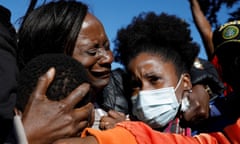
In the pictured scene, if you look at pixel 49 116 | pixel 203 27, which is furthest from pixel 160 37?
pixel 49 116

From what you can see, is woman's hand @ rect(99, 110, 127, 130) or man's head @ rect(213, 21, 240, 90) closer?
woman's hand @ rect(99, 110, 127, 130)

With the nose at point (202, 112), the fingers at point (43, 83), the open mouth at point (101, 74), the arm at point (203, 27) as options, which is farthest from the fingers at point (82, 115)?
the arm at point (203, 27)

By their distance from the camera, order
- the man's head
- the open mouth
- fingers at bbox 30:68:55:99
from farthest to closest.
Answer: the man's head, the open mouth, fingers at bbox 30:68:55:99

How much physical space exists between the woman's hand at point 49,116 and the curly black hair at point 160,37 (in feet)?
5.48

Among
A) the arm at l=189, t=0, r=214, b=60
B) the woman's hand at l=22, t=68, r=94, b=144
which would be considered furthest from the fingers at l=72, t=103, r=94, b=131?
the arm at l=189, t=0, r=214, b=60

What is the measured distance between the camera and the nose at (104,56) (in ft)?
8.58

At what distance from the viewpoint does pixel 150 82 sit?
10.1 ft

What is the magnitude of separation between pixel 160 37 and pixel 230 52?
2.15 ft

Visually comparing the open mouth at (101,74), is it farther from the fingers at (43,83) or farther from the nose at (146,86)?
the fingers at (43,83)

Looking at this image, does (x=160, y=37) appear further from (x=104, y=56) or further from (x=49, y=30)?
(x=49, y=30)

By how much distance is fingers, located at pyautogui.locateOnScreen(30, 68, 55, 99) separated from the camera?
5.24 feet

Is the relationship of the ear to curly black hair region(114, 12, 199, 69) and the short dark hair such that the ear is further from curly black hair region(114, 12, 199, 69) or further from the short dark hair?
the short dark hair

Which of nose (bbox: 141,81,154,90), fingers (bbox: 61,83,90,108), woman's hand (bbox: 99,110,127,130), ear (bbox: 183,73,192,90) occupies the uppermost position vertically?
fingers (bbox: 61,83,90,108)

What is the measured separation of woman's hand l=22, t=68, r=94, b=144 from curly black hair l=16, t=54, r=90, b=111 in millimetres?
27
